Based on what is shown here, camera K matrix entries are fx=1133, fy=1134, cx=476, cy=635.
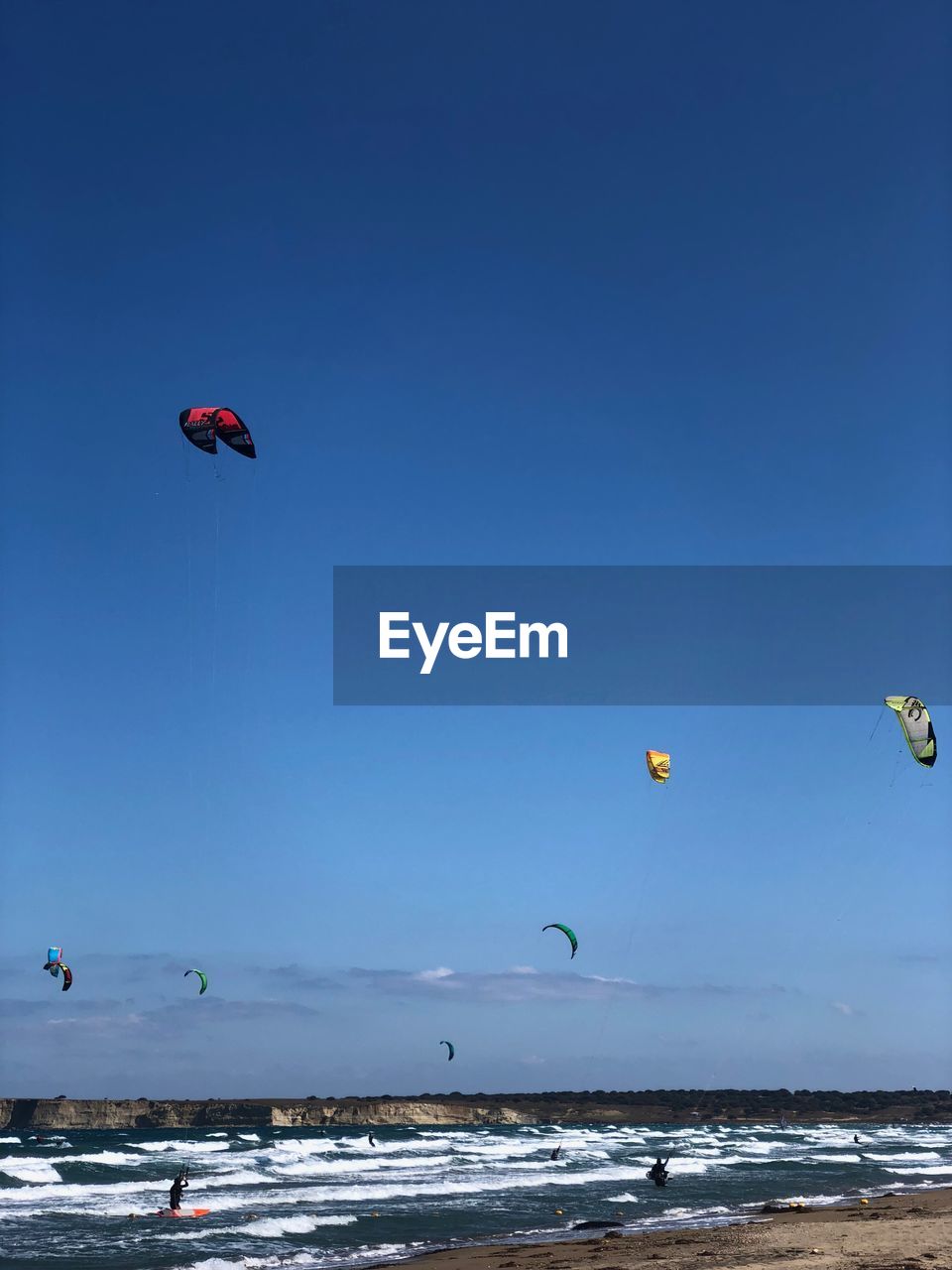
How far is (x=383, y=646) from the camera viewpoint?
71.4 feet

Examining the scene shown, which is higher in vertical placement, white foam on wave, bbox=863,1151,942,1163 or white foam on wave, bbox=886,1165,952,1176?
white foam on wave, bbox=886,1165,952,1176

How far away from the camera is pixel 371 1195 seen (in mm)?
32438

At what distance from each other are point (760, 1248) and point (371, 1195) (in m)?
17.6

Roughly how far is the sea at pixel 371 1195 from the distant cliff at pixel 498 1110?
3958cm

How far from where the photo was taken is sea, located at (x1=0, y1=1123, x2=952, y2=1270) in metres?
21.7

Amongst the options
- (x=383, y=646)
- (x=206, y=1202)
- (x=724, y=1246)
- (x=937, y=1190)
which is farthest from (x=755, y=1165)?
(x=383, y=646)

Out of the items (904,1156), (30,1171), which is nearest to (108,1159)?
(30,1171)

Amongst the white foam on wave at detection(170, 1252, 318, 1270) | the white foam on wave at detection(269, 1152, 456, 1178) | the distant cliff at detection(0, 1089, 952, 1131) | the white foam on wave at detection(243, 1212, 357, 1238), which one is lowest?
the distant cliff at detection(0, 1089, 952, 1131)

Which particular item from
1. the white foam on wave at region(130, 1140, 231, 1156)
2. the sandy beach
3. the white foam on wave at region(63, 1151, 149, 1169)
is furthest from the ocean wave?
the white foam on wave at region(130, 1140, 231, 1156)

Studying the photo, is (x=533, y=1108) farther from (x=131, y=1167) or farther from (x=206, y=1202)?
(x=206, y=1202)

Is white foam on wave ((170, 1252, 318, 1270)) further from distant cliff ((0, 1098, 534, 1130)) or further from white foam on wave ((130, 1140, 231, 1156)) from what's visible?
distant cliff ((0, 1098, 534, 1130))

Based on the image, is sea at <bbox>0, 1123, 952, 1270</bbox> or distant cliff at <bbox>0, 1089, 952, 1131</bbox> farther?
distant cliff at <bbox>0, 1089, 952, 1131</bbox>

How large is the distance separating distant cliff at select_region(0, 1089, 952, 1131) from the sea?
1558 inches

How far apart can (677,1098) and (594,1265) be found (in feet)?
464
